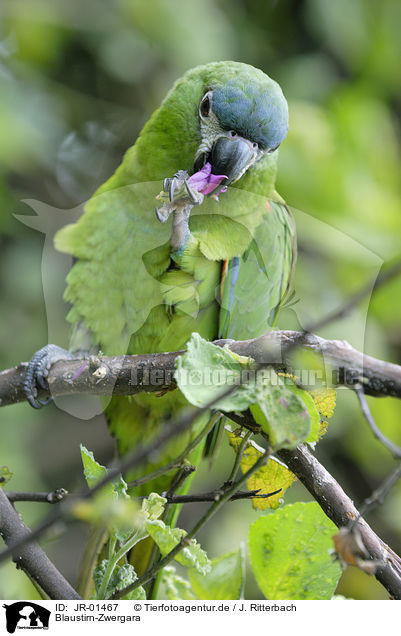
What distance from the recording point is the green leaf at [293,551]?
611 mm

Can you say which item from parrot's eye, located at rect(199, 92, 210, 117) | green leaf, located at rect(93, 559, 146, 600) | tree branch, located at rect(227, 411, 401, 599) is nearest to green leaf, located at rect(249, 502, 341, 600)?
tree branch, located at rect(227, 411, 401, 599)

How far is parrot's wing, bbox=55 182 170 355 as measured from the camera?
1.12 meters

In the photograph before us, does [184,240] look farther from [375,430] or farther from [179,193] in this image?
[375,430]

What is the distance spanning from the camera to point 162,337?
1124 mm

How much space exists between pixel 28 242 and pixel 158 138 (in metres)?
0.63

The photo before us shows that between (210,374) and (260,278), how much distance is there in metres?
0.70

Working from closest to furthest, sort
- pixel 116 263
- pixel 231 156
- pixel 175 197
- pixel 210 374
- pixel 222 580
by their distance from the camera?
pixel 210 374 < pixel 222 580 < pixel 175 197 < pixel 231 156 < pixel 116 263

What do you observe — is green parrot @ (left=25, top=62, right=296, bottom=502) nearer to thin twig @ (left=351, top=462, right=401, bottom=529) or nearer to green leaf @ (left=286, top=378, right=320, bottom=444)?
green leaf @ (left=286, top=378, right=320, bottom=444)

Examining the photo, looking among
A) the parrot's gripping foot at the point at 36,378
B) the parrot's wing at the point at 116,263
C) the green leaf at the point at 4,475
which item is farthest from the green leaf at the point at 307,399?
the parrot's wing at the point at 116,263

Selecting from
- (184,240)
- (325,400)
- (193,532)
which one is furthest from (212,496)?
(184,240)

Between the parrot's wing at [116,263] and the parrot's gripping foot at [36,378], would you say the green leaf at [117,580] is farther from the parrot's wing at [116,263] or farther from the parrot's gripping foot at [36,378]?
the parrot's wing at [116,263]

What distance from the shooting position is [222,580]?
651 millimetres

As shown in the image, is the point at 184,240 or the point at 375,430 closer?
the point at 375,430
